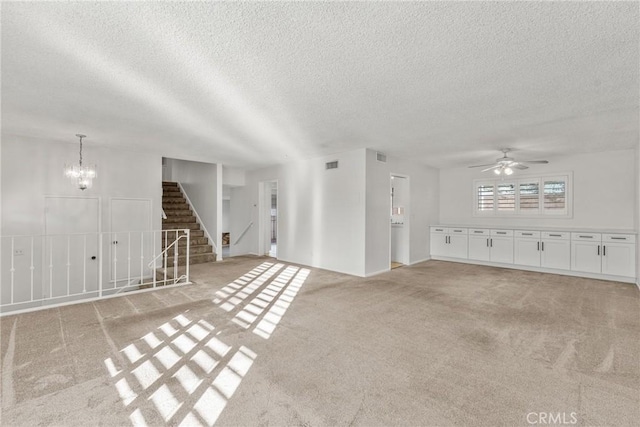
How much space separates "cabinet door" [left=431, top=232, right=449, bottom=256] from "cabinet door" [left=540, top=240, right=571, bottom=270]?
207cm

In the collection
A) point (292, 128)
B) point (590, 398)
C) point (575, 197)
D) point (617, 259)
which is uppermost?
point (292, 128)

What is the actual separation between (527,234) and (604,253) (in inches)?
49.2

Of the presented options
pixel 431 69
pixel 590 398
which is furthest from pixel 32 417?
pixel 431 69

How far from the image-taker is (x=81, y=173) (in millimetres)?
5004

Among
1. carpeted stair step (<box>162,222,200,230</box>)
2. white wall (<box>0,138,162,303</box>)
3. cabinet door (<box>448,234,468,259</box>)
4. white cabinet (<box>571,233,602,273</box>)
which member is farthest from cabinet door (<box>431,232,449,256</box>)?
white wall (<box>0,138,162,303</box>)

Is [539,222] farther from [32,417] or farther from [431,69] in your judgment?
Answer: [32,417]

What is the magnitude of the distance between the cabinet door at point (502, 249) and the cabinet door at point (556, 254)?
0.58 metres

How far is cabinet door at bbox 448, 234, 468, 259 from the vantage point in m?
7.39

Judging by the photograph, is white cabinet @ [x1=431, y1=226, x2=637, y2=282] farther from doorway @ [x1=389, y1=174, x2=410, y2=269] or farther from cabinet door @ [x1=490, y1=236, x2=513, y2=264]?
doorway @ [x1=389, y1=174, x2=410, y2=269]

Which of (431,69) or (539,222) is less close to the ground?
(431,69)

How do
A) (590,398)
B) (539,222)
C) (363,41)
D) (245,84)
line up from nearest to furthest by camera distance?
1. (590,398)
2. (363,41)
3. (245,84)
4. (539,222)

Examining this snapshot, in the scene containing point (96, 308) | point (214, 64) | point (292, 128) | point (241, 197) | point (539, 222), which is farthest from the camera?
point (241, 197)

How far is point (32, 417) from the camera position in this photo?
70.7 inches

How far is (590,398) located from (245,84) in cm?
380
